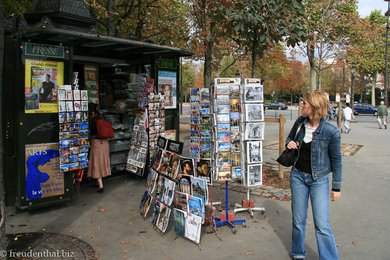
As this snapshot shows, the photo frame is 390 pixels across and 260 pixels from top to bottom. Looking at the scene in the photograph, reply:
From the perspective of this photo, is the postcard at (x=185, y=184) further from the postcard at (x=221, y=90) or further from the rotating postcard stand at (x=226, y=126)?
the postcard at (x=221, y=90)

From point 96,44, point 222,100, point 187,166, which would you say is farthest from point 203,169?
point 96,44

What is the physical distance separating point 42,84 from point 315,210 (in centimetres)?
409

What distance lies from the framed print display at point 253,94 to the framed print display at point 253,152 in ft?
1.99

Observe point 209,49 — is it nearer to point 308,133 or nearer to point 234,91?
point 234,91

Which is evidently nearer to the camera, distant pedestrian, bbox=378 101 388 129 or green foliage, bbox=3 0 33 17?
green foliage, bbox=3 0 33 17

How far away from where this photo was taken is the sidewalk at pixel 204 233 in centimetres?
428

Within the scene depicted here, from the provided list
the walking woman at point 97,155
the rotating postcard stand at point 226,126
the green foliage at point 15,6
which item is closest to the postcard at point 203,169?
the rotating postcard stand at point 226,126

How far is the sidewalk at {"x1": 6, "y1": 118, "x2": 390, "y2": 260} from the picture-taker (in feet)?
14.0

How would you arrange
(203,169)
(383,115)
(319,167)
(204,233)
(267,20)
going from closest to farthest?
(319,167)
(204,233)
(203,169)
(267,20)
(383,115)

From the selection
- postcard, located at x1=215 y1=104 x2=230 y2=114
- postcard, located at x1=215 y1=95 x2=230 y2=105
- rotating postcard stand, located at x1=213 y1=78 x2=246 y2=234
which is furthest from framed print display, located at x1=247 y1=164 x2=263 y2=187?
postcard, located at x1=215 y1=95 x2=230 y2=105

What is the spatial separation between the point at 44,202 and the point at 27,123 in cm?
122

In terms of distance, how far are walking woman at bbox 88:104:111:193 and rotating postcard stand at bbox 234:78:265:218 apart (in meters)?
2.82

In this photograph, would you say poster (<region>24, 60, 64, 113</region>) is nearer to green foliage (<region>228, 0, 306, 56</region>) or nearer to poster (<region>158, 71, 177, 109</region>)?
poster (<region>158, 71, 177, 109</region>)

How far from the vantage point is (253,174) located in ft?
17.3
